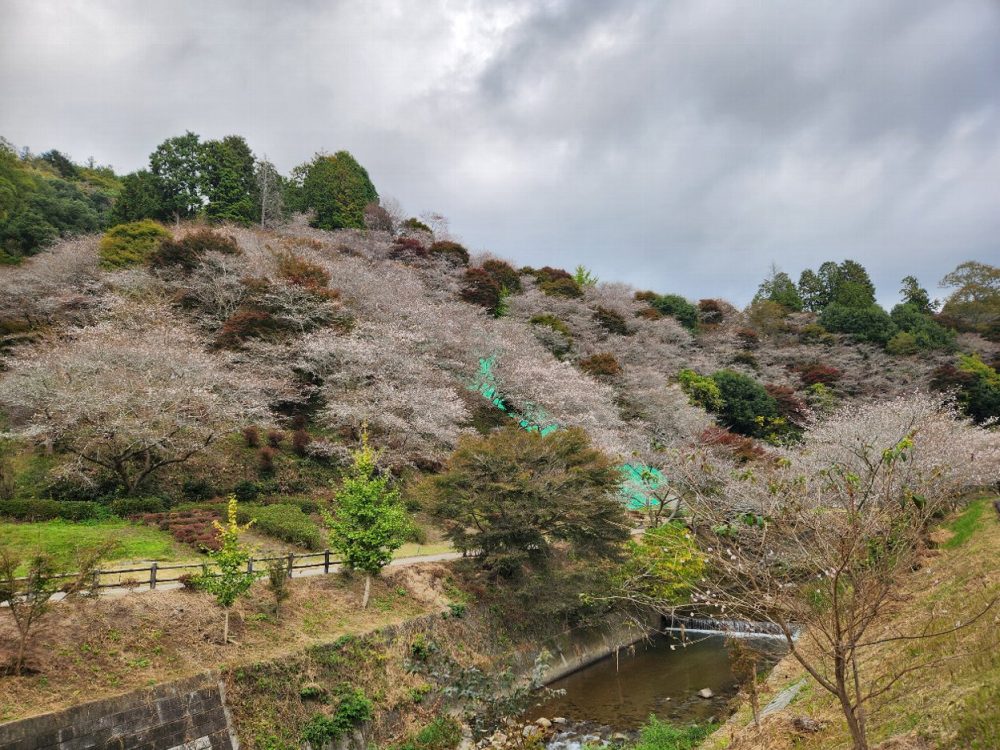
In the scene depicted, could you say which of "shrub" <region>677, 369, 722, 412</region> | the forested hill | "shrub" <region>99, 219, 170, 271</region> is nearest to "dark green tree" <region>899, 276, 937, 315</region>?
the forested hill

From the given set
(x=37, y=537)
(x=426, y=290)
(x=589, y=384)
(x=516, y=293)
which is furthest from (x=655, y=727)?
(x=516, y=293)

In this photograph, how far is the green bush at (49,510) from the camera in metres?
16.8

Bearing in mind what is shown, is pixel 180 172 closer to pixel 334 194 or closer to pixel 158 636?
pixel 334 194

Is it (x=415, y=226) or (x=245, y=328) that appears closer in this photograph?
(x=245, y=328)

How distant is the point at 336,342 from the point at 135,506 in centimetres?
1140

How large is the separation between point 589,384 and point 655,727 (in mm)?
24021

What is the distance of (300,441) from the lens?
25.4m

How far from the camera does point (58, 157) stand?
69562mm

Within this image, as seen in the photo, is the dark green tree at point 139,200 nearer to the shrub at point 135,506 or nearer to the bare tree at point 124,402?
the bare tree at point 124,402

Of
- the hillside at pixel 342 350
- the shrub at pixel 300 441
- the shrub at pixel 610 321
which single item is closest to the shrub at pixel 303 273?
the hillside at pixel 342 350

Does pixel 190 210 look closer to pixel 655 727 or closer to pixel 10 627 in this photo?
pixel 10 627

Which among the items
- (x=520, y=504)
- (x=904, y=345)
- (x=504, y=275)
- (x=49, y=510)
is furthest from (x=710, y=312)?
(x=49, y=510)

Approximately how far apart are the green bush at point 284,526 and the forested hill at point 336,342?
2.59m

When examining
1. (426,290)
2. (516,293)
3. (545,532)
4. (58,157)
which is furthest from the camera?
(58,157)
